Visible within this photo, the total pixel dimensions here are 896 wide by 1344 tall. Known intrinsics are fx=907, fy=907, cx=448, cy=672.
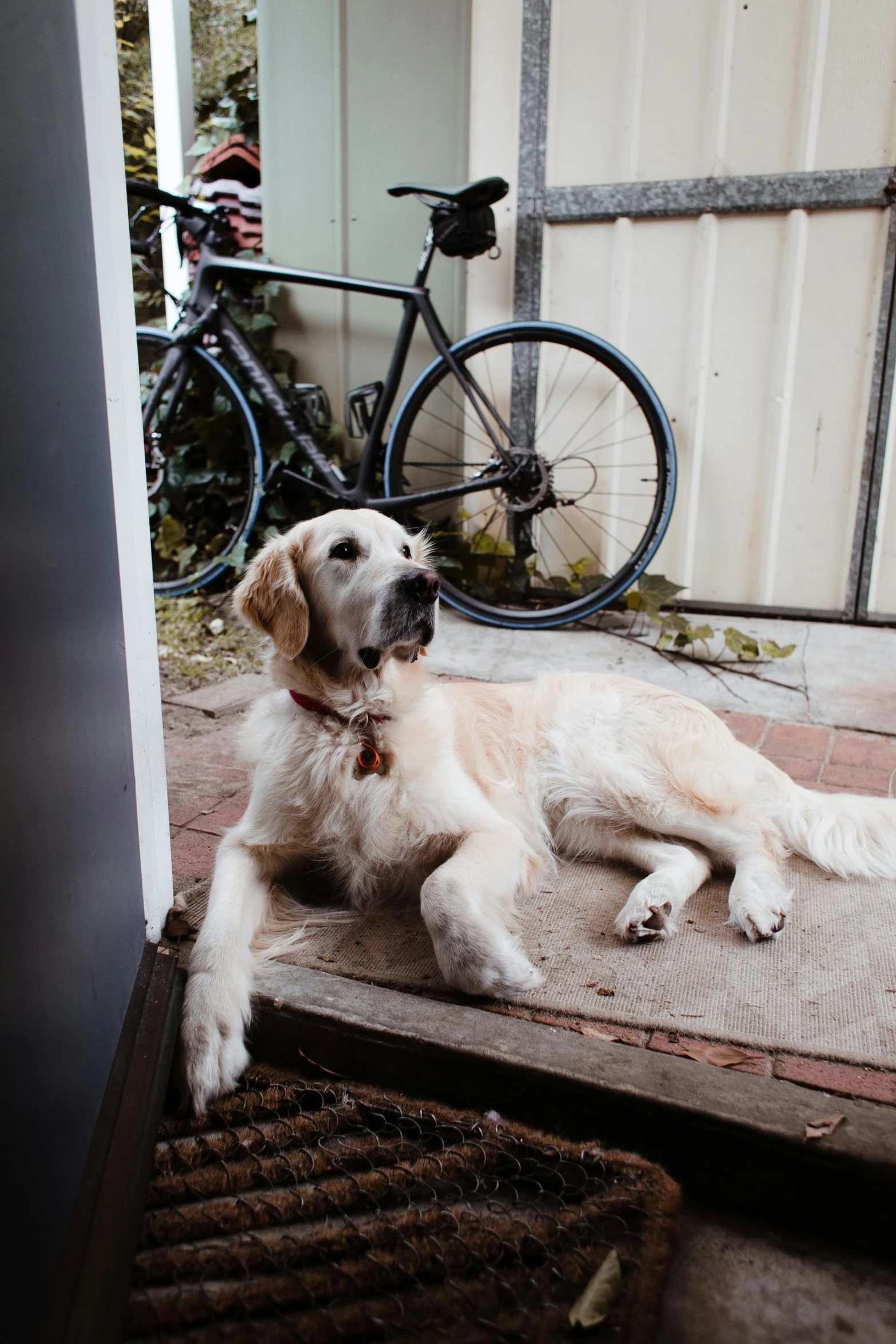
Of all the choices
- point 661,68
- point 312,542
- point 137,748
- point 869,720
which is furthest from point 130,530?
point 661,68

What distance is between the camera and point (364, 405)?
14.7 feet

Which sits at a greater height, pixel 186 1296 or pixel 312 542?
pixel 312 542

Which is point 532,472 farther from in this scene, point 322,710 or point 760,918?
point 760,918

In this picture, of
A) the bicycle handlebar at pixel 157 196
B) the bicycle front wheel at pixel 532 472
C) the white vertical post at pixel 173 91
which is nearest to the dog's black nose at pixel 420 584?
the bicycle front wheel at pixel 532 472

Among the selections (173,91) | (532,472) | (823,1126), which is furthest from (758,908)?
(173,91)

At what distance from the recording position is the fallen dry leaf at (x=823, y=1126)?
1308 millimetres

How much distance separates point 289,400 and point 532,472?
1308mm

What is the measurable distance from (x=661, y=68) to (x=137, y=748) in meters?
3.94

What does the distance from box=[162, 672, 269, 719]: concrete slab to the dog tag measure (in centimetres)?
142

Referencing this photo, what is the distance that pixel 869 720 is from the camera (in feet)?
10.4

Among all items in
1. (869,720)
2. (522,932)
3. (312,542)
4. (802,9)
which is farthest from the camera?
(802,9)

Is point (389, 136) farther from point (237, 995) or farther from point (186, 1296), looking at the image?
point (186, 1296)

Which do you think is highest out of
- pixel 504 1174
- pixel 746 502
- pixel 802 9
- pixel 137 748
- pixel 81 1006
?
pixel 802 9

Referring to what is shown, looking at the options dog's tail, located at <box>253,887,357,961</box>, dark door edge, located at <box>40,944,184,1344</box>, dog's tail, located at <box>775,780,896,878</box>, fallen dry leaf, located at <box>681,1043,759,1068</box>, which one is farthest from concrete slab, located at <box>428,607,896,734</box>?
dark door edge, located at <box>40,944,184,1344</box>
